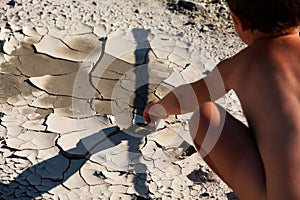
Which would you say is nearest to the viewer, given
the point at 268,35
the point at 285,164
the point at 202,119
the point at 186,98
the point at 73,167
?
the point at 285,164

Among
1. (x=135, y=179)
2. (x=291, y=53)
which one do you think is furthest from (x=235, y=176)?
(x=135, y=179)

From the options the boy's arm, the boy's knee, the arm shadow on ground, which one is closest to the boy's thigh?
the boy's knee

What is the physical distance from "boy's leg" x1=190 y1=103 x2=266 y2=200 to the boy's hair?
29 cm

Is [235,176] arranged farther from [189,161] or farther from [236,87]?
[189,161]

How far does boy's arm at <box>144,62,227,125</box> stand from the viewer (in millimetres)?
2342

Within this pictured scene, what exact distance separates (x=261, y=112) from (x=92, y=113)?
107cm

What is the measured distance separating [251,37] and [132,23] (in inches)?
56.9

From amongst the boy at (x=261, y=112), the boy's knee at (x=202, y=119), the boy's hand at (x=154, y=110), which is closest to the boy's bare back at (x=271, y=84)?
the boy at (x=261, y=112)

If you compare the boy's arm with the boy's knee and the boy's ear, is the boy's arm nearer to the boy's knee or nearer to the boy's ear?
the boy's knee

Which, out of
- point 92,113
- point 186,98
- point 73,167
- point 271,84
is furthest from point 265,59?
point 92,113

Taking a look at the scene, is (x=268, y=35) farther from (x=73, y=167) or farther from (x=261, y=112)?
(x=73, y=167)

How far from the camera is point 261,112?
6.32 ft

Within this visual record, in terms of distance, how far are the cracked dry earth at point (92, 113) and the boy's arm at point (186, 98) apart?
26 cm

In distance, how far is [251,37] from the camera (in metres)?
2.06
